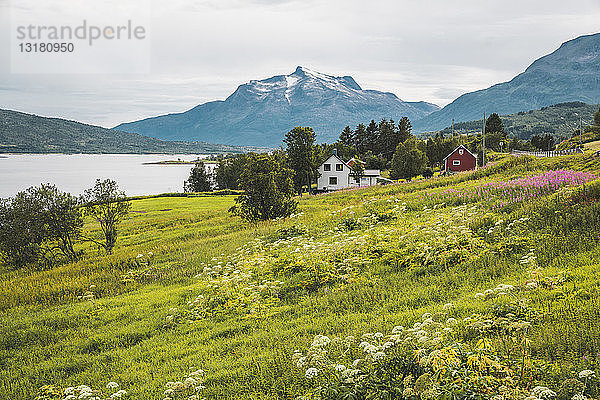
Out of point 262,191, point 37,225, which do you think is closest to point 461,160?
point 262,191

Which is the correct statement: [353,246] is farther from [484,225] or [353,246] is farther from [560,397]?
[560,397]

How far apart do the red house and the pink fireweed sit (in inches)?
2570

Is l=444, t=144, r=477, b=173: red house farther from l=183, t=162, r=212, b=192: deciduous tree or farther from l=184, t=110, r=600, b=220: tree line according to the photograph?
l=183, t=162, r=212, b=192: deciduous tree

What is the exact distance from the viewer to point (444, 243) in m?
12.1

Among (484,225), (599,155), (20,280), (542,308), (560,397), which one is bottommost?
(20,280)

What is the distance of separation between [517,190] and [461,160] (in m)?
69.2

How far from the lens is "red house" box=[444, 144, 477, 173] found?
266 feet

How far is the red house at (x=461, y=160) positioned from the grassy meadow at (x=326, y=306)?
67.9 m

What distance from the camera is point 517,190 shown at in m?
17.1

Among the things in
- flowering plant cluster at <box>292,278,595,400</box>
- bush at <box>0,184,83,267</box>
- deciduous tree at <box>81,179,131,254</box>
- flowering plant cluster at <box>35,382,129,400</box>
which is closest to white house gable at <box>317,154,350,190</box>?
deciduous tree at <box>81,179,131,254</box>

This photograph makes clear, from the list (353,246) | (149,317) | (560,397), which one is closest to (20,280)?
(149,317)

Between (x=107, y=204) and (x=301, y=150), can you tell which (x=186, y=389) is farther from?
(x=301, y=150)

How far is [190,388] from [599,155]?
2666 cm

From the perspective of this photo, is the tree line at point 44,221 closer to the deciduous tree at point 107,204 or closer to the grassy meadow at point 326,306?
the deciduous tree at point 107,204
